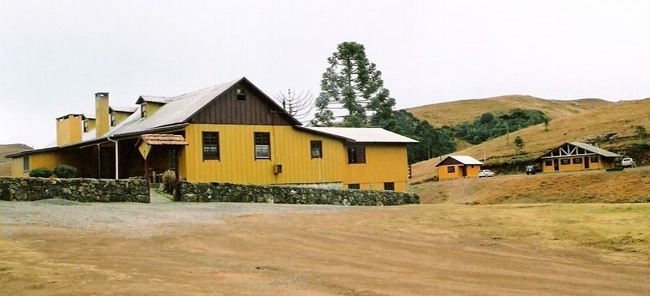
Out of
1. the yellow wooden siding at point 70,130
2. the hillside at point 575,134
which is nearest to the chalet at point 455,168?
the hillside at point 575,134

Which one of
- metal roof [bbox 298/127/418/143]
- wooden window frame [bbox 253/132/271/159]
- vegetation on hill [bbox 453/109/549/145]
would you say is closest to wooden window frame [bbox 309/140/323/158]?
metal roof [bbox 298/127/418/143]

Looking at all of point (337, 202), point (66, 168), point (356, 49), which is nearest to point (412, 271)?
point (337, 202)

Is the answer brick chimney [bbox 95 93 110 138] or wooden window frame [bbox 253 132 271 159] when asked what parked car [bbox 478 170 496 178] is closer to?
wooden window frame [bbox 253 132 271 159]

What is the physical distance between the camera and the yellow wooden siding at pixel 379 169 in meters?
35.1

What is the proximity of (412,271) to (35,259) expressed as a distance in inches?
233

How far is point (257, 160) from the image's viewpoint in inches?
1207

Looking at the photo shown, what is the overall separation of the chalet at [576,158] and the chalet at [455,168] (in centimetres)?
778

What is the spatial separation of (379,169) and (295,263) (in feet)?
87.7

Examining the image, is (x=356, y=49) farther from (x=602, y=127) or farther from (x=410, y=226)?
(x=410, y=226)

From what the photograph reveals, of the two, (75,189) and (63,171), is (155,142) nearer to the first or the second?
(75,189)

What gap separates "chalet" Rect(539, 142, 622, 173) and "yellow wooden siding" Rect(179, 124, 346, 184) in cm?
3844

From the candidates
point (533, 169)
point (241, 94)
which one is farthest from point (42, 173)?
point (533, 169)

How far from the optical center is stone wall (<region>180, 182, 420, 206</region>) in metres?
24.0

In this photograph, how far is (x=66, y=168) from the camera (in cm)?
3008
